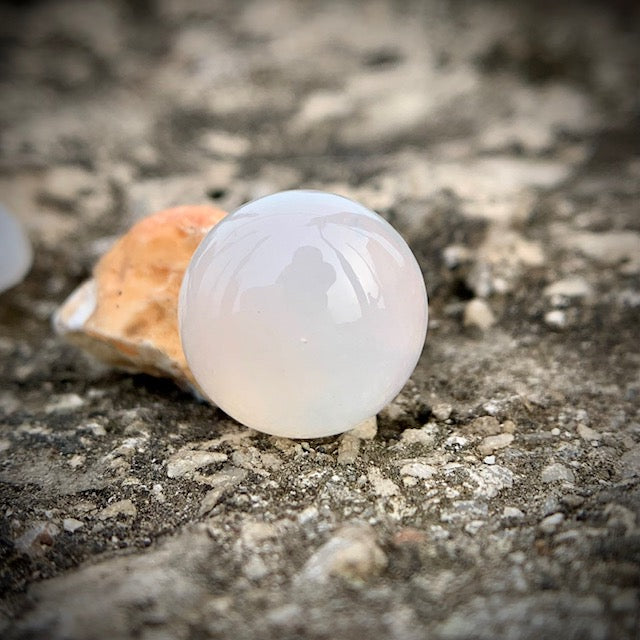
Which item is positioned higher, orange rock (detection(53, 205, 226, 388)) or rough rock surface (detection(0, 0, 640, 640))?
orange rock (detection(53, 205, 226, 388))

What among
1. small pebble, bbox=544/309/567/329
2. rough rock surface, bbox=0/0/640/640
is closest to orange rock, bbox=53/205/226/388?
rough rock surface, bbox=0/0/640/640

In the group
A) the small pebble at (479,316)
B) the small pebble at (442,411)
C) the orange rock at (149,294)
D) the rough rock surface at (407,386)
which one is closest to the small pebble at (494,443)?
the rough rock surface at (407,386)

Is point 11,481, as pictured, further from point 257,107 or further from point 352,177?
point 257,107

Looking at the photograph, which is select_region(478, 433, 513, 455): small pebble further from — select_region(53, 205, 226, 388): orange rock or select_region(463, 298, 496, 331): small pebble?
select_region(53, 205, 226, 388): orange rock

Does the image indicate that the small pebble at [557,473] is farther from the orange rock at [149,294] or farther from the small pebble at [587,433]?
the orange rock at [149,294]

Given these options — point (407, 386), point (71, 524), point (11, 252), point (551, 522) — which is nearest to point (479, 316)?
point (407, 386)

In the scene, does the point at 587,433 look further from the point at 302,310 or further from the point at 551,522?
the point at 302,310

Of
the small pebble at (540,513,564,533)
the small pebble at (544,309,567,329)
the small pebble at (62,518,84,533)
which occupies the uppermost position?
the small pebble at (62,518,84,533)
